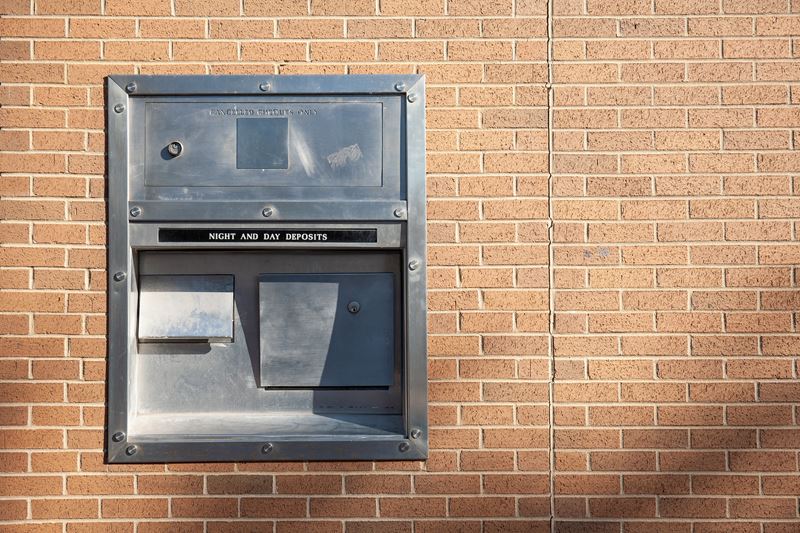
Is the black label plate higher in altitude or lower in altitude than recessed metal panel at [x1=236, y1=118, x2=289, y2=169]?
lower

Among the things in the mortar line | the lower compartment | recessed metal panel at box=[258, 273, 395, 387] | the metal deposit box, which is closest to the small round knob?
the metal deposit box

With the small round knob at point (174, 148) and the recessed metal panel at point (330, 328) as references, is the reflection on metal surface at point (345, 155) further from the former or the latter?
the small round knob at point (174, 148)

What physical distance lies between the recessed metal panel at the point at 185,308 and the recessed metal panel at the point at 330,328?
0.15 m

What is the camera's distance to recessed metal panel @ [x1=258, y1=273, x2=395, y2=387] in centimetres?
272

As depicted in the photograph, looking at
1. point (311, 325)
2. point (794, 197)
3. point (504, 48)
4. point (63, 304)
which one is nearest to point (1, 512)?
point (63, 304)

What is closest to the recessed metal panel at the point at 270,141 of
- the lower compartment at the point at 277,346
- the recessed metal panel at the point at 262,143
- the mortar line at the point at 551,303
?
the recessed metal panel at the point at 262,143

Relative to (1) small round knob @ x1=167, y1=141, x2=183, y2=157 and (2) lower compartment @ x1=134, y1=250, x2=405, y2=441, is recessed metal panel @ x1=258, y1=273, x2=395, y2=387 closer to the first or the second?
(2) lower compartment @ x1=134, y1=250, x2=405, y2=441

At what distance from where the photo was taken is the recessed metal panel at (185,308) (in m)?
2.70

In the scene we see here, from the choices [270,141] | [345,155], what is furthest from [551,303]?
[270,141]

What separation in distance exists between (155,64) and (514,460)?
2.00 meters

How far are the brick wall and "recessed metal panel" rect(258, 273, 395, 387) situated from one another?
0.21m

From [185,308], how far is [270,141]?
0.71 meters

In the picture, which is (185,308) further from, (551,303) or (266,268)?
(551,303)

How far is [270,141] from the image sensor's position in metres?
2.69
